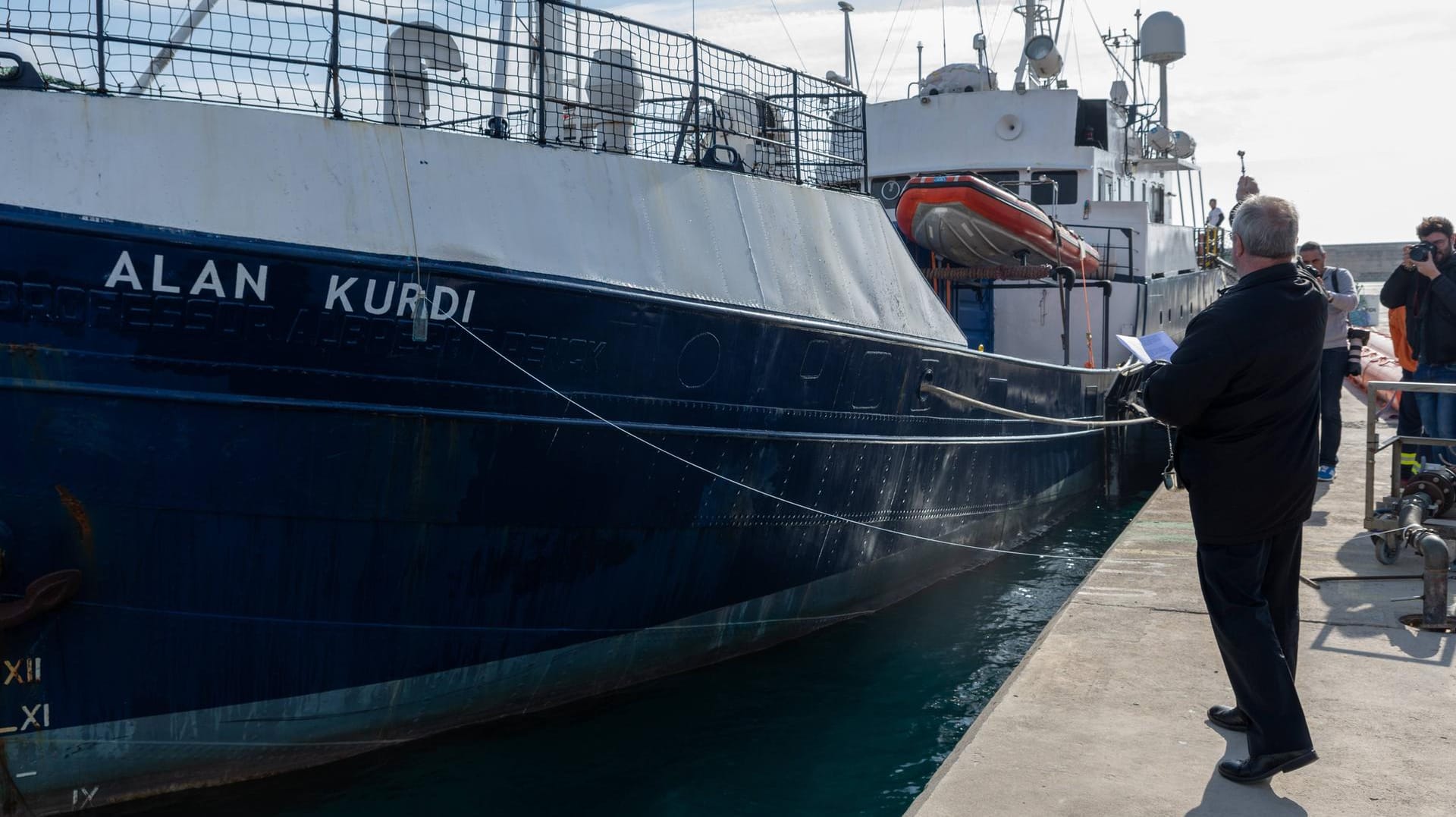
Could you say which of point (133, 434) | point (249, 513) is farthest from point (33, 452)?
point (249, 513)

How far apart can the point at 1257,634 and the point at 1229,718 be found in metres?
0.68

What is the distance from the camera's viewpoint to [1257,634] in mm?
3283

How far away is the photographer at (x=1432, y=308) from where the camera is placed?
239 inches

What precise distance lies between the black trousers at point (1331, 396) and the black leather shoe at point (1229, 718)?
482 centimetres

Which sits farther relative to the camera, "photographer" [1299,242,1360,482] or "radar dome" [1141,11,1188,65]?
"radar dome" [1141,11,1188,65]

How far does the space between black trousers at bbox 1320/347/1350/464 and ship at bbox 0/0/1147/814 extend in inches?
149

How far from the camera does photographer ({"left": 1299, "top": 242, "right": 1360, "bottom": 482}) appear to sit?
736cm

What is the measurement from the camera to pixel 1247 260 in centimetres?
334

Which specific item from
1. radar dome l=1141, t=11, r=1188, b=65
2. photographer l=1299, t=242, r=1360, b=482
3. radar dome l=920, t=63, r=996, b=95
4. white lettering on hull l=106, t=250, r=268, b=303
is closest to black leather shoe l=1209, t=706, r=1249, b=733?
white lettering on hull l=106, t=250, r=268, b=303

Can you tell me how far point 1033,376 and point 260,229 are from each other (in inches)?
228

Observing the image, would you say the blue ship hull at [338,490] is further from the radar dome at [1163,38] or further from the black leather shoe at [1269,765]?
the radar dome at [1163,38]

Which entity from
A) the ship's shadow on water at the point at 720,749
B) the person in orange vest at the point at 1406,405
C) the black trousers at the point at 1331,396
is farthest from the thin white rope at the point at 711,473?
the black trousers at the point at 1331,396

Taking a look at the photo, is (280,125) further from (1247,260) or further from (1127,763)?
(1127,763)

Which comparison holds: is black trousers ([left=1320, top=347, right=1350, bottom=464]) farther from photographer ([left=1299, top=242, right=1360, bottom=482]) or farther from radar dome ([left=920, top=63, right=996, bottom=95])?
radar dome ([left=920, top=63, right=996, bottom=95])
